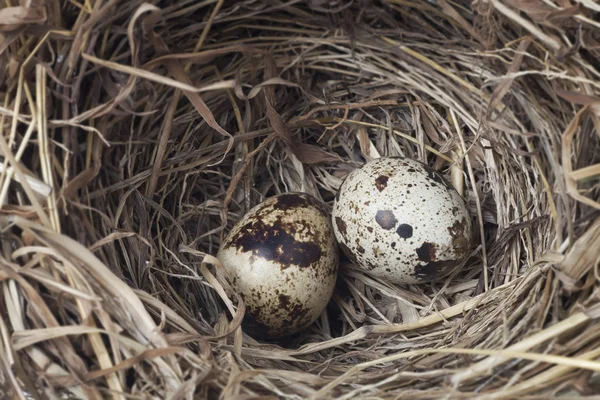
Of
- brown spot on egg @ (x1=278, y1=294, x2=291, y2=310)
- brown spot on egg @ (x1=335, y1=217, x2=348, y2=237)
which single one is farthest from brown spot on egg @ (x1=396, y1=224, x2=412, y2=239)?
brown spot on egg @ (x1=278, y1=294, x2=291, y2=310)

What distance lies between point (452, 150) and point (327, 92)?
0.35 m

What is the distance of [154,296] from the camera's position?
121 centimetres

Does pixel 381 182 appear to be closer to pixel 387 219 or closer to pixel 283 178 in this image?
pixel 387 219

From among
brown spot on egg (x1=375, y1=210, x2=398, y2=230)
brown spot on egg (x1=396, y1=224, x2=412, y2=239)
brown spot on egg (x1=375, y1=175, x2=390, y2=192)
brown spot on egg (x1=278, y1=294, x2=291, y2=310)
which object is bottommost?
brown spot on egg (x1=278, y1=294, x2=291, y2=310)

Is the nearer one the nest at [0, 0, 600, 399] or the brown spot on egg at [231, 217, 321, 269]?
the nest at [0, 0, 600, 399]

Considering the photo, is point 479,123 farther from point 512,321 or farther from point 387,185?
point 512,321

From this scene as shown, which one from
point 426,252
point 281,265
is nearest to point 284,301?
point 281,265

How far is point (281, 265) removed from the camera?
4.05 ft

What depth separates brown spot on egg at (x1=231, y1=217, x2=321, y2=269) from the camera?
4.07 feet

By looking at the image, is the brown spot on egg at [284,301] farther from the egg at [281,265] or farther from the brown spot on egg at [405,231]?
the brown spot on egg at [405,231]

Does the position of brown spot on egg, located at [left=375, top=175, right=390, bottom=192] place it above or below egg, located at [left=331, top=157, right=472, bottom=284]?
above

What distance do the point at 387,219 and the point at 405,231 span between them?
4 cm

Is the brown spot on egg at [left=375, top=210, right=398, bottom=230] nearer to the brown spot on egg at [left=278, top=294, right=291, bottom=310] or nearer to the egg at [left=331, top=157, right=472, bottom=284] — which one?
the egg at [left=331, top=157, right=472, bottom=284]

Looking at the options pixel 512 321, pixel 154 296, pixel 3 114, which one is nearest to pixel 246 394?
pixel 154 296
